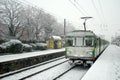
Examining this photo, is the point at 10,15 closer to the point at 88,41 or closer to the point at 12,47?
the point at 12,47

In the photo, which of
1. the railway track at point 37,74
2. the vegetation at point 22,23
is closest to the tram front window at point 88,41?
the railway track at point 37,74

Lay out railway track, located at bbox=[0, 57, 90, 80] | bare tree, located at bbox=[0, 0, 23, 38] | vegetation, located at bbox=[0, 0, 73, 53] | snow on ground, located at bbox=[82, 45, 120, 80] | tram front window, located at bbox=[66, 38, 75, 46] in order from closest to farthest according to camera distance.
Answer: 1. snow on ground, located at bbox=[82, 45, 120, 80]
2. railway track, located at bbox=[0, 57, 90, 80]
3. tram front window, located at bbox=[66, 38, 75, 46]
4. vegetation, located at bbox=[0, 0, 73, 53]
5. bare tree, located at bbox=[0, 0, 23, 38]

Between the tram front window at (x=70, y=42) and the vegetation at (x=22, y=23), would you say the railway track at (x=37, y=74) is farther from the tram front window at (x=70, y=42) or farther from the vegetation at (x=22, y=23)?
the vegetation at (x=22, y=23)

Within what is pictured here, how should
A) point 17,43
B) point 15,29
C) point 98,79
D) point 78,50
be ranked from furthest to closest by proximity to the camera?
point 15,29 < point 17,43 < point 78,50 < point 98,79

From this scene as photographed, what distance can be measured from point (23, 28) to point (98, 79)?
41909mm

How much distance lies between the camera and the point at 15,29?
45906 mm

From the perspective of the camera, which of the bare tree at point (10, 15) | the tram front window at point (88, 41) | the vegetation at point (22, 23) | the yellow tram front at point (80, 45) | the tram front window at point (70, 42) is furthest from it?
the bare tree at point (10, 15)

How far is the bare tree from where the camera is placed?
143 ft

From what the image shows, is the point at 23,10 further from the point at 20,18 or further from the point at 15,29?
the point at 15,29

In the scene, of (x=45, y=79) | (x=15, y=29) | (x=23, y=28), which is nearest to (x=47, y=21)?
(x=23, y=28)

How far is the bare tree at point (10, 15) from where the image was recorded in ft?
143

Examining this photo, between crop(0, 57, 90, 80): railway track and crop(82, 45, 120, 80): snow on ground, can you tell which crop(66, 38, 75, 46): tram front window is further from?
crop(82, 45, 120, 80): snow on ground

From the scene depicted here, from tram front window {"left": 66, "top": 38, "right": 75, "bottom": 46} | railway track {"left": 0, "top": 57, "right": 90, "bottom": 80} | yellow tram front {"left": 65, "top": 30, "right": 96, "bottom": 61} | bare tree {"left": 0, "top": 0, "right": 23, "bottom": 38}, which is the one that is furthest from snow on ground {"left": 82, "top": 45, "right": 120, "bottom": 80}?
bare tree {"left": 0, "top": 0, "right": 23, "bottom": 38}

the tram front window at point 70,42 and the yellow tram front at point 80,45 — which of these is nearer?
the yellow tram front at point 80,45
